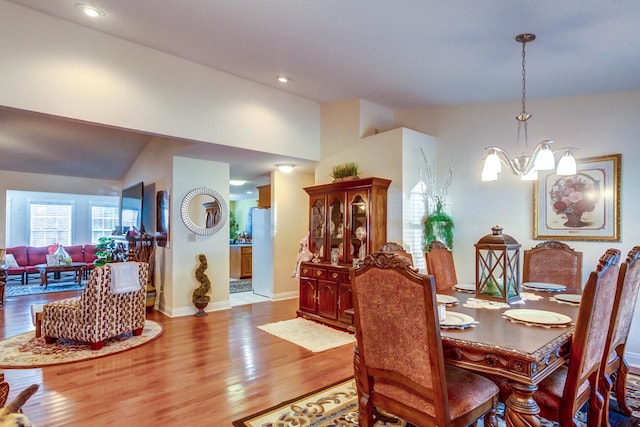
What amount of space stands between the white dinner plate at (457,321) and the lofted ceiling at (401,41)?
2.02m

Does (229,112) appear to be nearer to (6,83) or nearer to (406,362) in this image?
(6,83)

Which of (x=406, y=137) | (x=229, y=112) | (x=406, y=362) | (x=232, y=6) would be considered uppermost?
(x=232, y=6)

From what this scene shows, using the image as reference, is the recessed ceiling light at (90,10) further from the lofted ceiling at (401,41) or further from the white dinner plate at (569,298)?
the white dinner plate at (569,298)

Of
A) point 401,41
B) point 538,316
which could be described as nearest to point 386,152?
point 401,41

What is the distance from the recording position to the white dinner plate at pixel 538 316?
1.97 metres

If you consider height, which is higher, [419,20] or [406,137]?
[419,20]

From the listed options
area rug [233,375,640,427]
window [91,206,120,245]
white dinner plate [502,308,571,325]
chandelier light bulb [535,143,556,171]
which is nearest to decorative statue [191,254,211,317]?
area rug [233,375,640,427]

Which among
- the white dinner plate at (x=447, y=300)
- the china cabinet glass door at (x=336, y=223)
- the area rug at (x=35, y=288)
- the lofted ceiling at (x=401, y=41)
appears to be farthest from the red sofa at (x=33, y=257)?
the white dinner plate at (x=447, y=300)

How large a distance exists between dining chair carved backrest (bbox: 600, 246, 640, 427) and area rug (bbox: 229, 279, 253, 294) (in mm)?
5950

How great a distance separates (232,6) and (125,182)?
743 centimetres

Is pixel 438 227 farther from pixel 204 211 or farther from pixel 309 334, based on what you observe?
pixel 204 211

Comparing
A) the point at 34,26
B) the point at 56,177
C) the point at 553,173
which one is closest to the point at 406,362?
the point at 553,173

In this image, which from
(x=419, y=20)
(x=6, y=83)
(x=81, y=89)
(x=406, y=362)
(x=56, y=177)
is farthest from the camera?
(x=56, y=177)

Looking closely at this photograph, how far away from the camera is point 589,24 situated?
246 cm
